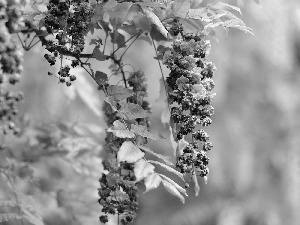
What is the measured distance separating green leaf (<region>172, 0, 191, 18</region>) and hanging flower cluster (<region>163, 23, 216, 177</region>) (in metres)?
0.05

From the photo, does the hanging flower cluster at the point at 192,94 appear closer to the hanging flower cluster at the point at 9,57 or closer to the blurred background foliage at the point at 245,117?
the hanging flower cluster at the point at 9,57

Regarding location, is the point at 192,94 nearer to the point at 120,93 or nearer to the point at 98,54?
the point at 120,93

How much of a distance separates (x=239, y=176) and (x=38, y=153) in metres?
1.93

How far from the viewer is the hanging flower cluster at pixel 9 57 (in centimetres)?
100

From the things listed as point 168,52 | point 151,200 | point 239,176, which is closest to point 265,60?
point 239,176

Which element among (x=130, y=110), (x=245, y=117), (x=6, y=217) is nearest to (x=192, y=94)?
(x=130, y=110)

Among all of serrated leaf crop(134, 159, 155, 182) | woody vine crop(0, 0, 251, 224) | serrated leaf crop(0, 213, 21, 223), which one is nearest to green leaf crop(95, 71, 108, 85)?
woody vine crop(0, 0, 251, 224)

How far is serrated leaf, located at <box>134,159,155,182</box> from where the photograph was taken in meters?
1.20

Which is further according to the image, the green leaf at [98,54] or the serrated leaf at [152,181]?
the green leaf at [98,54]

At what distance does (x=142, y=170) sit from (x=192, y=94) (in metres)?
0.19

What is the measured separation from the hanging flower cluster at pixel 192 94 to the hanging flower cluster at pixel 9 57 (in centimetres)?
34

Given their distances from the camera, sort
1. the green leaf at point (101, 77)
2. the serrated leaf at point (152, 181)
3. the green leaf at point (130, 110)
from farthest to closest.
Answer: the green leaf at point (101, 77) < the green leaf at point (130, 110) < the serrated leaf at point (152, 181)

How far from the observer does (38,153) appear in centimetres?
213

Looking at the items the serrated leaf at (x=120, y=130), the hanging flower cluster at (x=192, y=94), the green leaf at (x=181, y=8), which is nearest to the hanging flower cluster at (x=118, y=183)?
the serrated leaf at (x=120, y=130)
